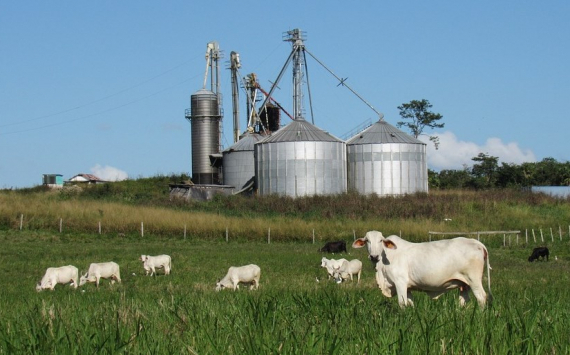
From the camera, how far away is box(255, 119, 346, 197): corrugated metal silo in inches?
2751

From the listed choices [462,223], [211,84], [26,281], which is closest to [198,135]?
[211,84]

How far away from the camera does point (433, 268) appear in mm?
12516

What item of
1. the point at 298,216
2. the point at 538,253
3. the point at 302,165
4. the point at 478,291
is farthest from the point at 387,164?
the point at 478,291

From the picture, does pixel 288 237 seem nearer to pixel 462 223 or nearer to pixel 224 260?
pixel 462 223

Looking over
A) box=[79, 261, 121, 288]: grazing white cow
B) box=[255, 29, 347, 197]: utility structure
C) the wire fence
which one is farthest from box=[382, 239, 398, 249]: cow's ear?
box=[255, 29, 347, 197]: utility structure

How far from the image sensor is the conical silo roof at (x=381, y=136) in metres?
73.2

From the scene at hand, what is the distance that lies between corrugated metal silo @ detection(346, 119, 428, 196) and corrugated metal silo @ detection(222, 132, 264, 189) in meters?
12.1

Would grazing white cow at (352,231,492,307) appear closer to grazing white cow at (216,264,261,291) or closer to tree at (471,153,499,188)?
grazing white cow at (216,264,261,291)

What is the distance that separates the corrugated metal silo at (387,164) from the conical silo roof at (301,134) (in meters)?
2.79

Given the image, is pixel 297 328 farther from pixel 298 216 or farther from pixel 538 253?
pixel 298 216

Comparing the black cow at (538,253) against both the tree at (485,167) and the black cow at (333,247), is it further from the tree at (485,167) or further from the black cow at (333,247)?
the tree at (485,167)

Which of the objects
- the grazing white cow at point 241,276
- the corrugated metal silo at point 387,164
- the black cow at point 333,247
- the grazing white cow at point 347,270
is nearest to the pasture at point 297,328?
the grazing white cow at point 241,276

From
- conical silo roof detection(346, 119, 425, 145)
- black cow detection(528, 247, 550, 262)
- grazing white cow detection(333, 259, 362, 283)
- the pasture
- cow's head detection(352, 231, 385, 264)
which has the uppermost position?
conical silo roof detection(346, 119, 425, 145)

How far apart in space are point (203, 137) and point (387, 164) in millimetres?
25117
